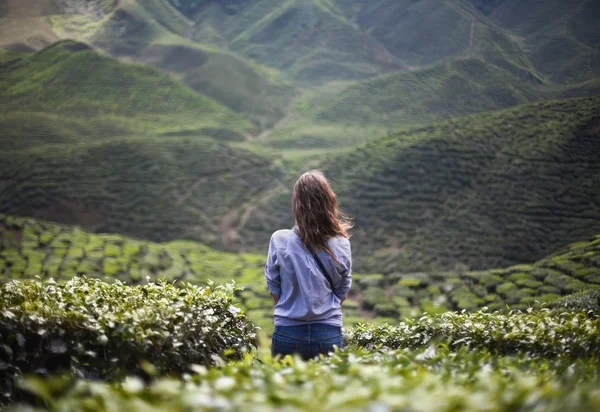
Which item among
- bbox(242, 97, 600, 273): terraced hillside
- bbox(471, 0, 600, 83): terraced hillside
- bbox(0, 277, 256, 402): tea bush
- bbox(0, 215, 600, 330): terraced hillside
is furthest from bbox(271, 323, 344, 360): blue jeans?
bbox(471, 0, 600, 83): terraced hillside

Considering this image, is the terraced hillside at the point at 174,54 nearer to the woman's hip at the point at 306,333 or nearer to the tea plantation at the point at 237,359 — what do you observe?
the tea plantation at the point at 237,359

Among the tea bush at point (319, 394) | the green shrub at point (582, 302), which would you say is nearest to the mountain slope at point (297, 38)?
the green shrub at point (582, 302)

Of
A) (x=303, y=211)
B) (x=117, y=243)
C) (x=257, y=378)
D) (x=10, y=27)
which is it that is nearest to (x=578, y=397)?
(x=257, y=378)

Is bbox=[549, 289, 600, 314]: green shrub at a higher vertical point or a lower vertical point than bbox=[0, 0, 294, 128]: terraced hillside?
lower

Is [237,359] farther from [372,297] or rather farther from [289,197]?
[289,197]

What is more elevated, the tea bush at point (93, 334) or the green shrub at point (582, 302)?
the green shrub at point (582, 302)

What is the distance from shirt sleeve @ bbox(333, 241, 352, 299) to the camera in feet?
9.58

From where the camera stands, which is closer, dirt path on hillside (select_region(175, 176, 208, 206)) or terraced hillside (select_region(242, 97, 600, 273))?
terraced hillside (select_region(242, 97, 600, 273))

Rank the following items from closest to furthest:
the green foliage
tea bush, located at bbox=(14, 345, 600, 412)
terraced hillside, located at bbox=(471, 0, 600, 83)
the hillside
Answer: tea bush, located at bbox=(14, 345, 600, 412), the hillside, the green foliage, terraced hillside, located at bbox=(471, 0, 600, 83)

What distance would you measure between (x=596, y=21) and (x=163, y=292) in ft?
92.3

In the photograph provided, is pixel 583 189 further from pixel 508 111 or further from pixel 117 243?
pixel 117 243

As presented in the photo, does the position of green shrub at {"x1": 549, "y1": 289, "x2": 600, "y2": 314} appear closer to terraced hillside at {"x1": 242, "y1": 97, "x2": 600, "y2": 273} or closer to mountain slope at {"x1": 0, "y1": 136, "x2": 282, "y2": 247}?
terraced hillside at {"x1": 242, "y1": 97, "x2": 600, "y2": 273}

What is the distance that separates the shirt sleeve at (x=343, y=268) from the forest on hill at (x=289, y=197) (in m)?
0.43

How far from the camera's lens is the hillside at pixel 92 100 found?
2120cm
